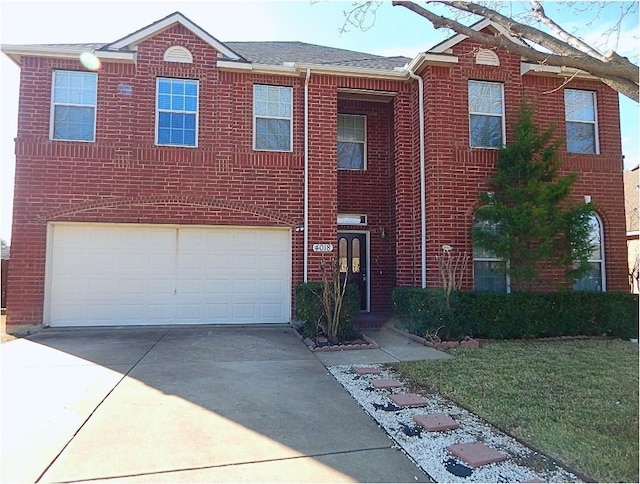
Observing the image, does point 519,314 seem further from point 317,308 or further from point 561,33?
point 561,33

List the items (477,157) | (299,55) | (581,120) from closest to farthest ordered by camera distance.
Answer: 1. (477,157)
2. (581,120)
3. (299,55)

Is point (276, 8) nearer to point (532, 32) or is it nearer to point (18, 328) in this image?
point (532, 32)

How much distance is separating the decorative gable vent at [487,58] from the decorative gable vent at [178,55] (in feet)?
21.2

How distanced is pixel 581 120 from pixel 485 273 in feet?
14.7

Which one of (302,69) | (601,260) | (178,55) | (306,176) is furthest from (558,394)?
(178,55)

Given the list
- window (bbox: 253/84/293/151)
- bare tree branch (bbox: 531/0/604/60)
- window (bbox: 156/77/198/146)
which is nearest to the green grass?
bare tree branch (bbox: 531/0/604/60)

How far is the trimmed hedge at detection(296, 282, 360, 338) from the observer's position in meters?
8.09

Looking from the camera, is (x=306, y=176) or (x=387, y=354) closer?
(x=387, y=354)

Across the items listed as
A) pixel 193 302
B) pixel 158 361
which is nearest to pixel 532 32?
pixel 158 361

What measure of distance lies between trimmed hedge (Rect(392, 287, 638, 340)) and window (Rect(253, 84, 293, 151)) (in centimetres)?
444

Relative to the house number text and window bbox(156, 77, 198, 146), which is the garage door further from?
window bbox(156, 77, 198, 146)

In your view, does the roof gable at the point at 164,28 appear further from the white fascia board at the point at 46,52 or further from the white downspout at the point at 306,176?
the white downspout at the point at 306,176

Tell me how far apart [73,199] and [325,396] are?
7163 mm

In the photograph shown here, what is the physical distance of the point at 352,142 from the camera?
1124 cm
